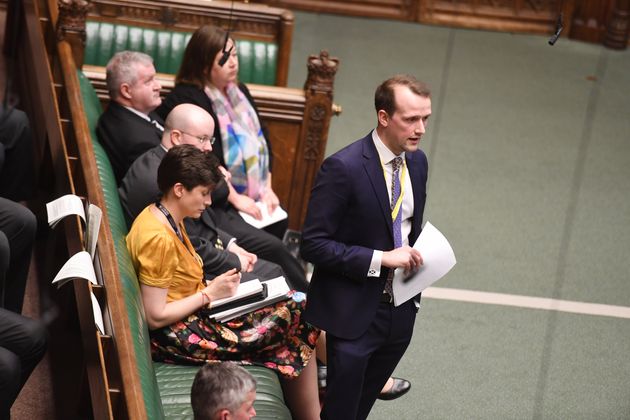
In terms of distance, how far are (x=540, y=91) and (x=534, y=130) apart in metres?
0.82

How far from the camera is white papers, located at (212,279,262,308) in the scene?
3666mm

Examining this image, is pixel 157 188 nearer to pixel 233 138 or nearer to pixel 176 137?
pixel 176 137

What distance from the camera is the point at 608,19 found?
925 centimetres

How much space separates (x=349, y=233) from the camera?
131 inches

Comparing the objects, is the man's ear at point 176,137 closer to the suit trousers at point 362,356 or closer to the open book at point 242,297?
the open book at point 242,297

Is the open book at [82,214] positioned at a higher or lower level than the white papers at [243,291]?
higher

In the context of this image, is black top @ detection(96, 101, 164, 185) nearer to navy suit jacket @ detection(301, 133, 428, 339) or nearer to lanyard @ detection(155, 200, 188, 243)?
lanyard @ detection(155, 200, 188, 243)

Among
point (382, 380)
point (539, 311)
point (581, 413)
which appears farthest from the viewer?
point (539, 311)

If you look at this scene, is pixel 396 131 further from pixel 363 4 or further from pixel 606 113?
pixel 363 4

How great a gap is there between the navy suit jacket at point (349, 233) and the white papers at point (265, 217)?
146cm

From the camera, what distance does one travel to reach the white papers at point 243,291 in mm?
3666

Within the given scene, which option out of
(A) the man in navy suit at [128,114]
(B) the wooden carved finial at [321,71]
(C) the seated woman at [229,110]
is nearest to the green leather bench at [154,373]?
(A) the man in navy suit at [128,114]

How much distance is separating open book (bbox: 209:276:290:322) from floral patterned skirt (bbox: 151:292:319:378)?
0.02 metres

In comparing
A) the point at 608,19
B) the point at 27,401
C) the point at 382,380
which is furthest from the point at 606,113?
the point at 27,401
